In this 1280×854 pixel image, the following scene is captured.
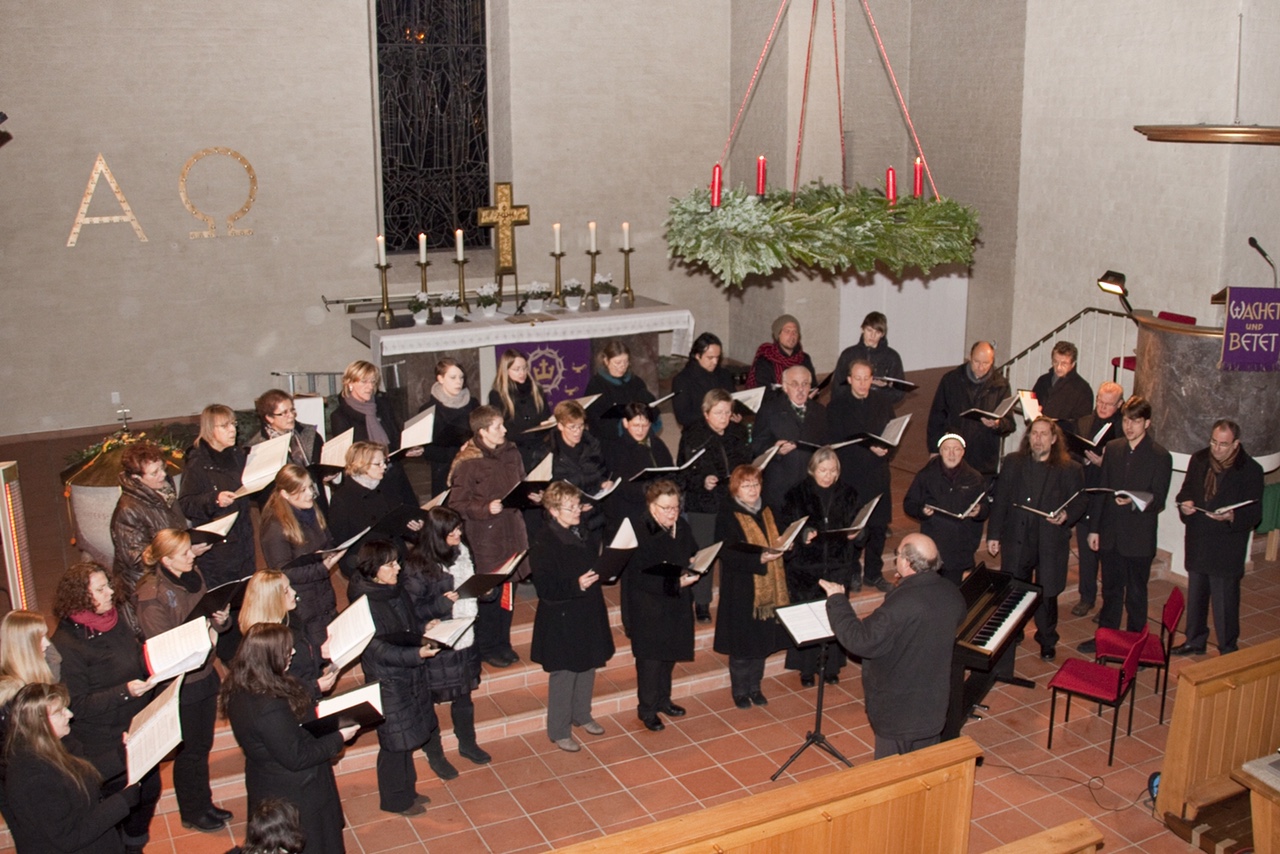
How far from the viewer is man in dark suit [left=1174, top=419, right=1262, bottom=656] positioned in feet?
24.4

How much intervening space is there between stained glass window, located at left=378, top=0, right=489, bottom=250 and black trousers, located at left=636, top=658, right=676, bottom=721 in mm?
7408

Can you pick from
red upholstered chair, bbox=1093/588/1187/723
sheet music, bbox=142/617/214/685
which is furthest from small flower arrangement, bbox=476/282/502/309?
sheet music, bbox=142/617/214/685

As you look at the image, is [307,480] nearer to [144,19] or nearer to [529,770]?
[529,770]

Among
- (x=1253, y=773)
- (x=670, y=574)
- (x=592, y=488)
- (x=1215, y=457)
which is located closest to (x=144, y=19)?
(x=592, y=488)

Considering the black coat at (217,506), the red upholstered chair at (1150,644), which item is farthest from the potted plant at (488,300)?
the red upholstered chair at (1150,644)

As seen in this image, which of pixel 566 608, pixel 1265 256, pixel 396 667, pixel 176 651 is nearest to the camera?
pixel 176 651

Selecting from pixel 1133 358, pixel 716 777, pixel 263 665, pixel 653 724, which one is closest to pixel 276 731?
pixel 263 665

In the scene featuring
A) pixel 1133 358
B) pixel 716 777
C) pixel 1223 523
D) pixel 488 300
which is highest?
pixel 488 300

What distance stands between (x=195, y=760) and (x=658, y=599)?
2.37 metres

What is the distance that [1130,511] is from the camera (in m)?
7.60

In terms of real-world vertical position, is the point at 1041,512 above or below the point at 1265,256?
below

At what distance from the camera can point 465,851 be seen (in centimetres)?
570

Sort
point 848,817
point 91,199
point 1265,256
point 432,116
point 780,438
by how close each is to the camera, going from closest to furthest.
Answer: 1. point 848,817
2. point 780,438
3. point 1265,256
4. point 91,199
5. point 432,116

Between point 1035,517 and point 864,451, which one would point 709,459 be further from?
point 1035,517
